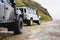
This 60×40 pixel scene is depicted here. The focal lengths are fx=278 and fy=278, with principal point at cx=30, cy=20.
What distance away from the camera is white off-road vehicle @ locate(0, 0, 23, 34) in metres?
13.5

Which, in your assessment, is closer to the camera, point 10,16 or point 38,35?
point 10,16

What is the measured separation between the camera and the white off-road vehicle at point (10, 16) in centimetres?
1348

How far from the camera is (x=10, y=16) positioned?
1468cm

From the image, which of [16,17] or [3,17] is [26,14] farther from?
[3,17]

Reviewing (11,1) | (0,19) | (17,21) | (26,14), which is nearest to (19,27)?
(17,21)

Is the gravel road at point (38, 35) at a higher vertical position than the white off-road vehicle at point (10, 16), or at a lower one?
lower

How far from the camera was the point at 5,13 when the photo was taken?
13711mm

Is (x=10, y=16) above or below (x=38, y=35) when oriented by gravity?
above

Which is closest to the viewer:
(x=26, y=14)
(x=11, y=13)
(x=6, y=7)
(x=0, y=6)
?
(x=0, y=6)

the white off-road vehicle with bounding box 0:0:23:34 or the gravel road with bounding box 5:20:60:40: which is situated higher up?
the white off-road vehicle with bounding box 0:0:23:34

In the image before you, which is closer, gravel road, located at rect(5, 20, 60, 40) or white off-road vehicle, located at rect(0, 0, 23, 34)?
white off-road vehicle, located at rect(0, 0, 23, 34)

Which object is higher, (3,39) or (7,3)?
(7,3)

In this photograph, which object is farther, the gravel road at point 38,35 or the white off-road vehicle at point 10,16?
→ the gravel road at point 38,35

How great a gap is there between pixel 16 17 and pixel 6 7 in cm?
168
